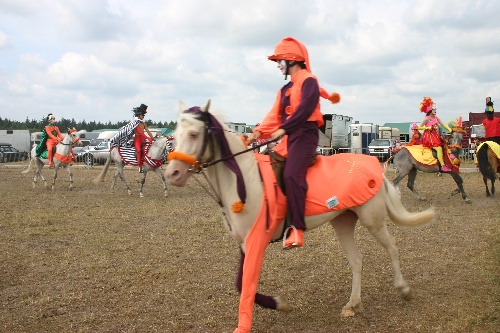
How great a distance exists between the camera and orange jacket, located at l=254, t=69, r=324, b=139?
496cm

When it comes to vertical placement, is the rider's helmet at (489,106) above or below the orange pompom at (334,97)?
above

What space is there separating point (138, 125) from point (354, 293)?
40.8 feet

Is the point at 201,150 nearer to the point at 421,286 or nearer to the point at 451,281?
the point at 421,286

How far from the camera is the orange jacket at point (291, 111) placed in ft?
16.3

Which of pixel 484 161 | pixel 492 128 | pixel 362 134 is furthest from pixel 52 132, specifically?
pixel 362 134

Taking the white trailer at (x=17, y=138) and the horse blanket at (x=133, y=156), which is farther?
the white trailer at (x=17, y=138)

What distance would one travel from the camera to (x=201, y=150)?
448 centimetres

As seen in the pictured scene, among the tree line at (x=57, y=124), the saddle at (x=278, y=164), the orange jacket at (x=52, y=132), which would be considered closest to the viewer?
the saddle at (x=278, y=164)

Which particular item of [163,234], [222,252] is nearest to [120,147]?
[163,234]

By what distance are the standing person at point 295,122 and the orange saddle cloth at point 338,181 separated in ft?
0.49

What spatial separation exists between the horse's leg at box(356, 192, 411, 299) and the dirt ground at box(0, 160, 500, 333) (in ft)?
0.76

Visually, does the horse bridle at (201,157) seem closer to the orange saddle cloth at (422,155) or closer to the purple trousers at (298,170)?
the purple trousers at (298,170)

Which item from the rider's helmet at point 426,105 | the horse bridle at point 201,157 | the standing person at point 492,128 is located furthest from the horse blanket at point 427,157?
the horse bridle at point 201,157

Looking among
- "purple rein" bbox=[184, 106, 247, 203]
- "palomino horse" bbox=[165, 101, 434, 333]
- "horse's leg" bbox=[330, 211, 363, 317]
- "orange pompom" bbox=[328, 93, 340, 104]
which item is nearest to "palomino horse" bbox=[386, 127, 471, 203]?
"horse's leg" bbox=[330, 211, 363, 317]
